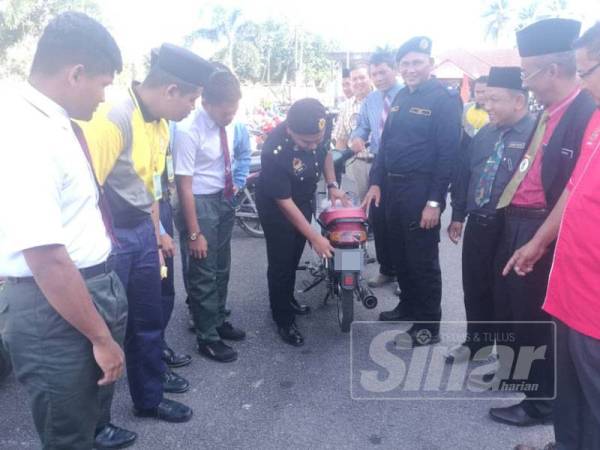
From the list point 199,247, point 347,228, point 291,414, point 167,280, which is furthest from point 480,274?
point 167,280

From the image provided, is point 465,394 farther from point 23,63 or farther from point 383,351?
point 23,63

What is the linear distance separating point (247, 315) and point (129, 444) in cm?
169

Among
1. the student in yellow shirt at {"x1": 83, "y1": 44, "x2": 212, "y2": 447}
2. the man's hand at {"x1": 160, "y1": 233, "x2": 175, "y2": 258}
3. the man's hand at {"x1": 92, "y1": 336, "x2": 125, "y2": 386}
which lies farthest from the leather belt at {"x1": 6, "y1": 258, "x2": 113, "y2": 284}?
the man's hand at {"x1": 160, "y1": 233, "x2": 175, "y2": 258}

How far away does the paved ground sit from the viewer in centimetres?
261

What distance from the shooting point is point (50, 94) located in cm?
157

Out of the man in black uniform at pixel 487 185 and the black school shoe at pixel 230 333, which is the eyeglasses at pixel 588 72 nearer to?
the man in black uniform at pixel 487 185

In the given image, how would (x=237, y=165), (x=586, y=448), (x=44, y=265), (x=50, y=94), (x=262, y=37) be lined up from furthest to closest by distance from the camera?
(x=262, y=37) < (x=237, y=165) < (x=586, y=448) < (x=50, y=94) < (x=44, y=265)

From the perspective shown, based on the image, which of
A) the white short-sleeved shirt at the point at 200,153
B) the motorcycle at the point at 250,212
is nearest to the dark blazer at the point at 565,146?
the white short-sleeved shirt at the point at 200,153

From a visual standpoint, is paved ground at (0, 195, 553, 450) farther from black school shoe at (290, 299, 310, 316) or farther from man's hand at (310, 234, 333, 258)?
man's hand at (310, 234, 333, 258)

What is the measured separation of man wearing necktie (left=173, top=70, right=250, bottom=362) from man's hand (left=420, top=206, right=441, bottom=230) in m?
1.28

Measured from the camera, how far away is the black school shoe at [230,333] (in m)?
3.74

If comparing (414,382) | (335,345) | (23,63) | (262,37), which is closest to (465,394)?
(414,382)

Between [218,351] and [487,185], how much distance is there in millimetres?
1966

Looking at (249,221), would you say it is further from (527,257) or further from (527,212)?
(527,257)
